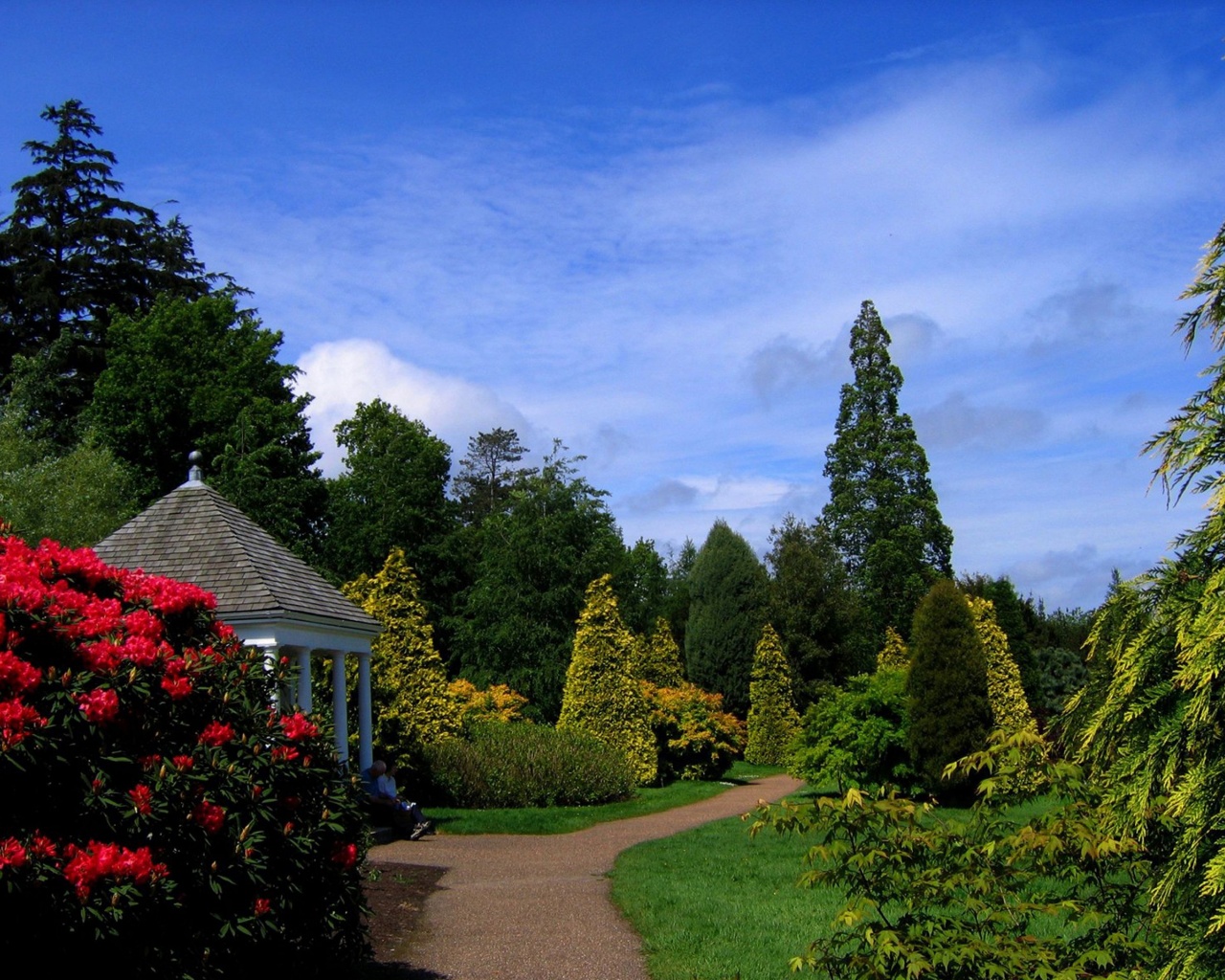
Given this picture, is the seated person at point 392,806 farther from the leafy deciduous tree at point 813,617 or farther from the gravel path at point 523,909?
the leafy deciduous tree at point 813,617

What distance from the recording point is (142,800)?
488cm

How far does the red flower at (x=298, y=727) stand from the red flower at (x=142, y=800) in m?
1.10

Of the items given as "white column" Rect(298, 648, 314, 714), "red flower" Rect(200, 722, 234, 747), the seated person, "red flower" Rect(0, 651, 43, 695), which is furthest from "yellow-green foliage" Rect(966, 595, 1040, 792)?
"red flower" Rect(0, 651, 43, 695)

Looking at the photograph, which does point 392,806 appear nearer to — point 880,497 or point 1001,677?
point 1001,677

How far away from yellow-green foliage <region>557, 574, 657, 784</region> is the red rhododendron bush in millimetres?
16295

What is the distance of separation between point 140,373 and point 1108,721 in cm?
2991

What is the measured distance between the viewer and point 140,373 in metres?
29.7

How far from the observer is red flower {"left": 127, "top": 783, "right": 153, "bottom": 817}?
15.9 ft

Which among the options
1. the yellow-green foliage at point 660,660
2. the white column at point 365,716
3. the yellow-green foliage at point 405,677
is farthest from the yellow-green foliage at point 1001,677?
the white column at point 365,716

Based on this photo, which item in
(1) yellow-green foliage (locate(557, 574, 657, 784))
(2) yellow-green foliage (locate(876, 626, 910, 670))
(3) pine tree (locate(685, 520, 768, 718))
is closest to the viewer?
(1) yellow-green foliage (locate(557, 574, 657, 784))

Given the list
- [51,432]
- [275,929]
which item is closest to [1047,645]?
[51,432]

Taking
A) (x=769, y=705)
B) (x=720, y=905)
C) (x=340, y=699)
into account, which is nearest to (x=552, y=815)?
(x=340, y=699)

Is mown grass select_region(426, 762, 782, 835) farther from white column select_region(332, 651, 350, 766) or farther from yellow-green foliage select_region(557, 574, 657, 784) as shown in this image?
white column select_region(332, 651, 350, 766)

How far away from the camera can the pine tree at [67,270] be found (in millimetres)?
31266
